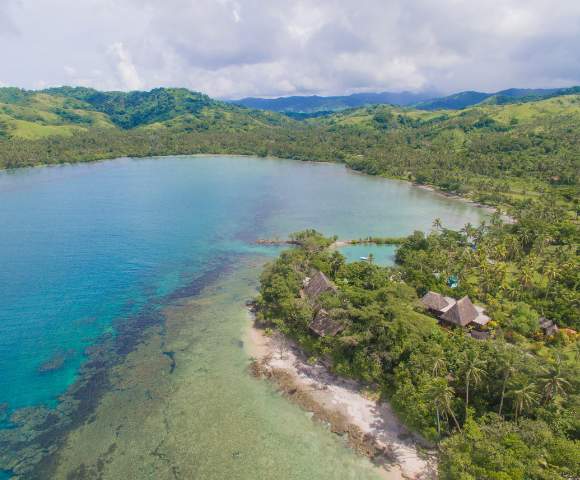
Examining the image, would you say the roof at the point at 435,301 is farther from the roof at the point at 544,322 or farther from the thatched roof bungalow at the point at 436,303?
the roof at the point at 544,322

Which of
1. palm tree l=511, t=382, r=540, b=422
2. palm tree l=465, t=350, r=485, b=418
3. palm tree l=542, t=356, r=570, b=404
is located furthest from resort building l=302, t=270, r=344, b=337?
palm tree l=542, t=356, r=570, b=404

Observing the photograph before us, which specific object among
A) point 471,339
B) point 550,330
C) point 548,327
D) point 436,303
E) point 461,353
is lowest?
point 550,330

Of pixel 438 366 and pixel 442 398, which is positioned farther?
pixel 438 366

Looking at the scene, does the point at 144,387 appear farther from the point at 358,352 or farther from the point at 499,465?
the point at 499,465

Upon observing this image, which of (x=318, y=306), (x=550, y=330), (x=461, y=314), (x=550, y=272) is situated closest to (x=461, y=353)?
(x=461, y=314)

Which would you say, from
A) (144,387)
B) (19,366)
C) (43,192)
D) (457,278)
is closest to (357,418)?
(144,387)

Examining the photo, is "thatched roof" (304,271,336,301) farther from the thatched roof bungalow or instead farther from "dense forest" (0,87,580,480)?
the thatched roof bungalow

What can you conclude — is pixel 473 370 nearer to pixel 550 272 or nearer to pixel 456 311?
pixel 456 311
